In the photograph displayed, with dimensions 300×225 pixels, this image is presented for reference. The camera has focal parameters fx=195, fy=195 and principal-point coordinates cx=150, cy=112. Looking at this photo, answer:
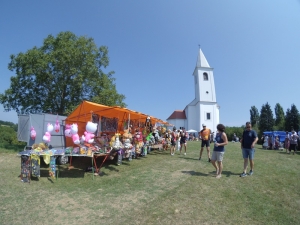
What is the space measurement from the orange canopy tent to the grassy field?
2.93 metres

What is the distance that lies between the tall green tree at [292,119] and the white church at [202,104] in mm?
14372

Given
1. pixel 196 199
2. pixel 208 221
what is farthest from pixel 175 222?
pixel 196 199

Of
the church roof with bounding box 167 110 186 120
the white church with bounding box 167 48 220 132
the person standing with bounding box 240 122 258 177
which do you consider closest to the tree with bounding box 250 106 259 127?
the white church with bounding box 167 48 220 132

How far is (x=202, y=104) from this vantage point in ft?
138

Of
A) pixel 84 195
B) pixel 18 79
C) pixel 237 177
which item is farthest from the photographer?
pixel 18 79

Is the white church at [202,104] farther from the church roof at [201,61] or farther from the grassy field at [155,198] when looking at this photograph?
the grassy field at [155,198]

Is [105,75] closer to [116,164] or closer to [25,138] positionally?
[25,138]

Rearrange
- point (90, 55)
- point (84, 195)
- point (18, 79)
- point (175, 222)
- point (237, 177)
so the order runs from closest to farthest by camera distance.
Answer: point (175, 222) → point (84, 195) → point (237, 177) → point (18, 79) → point (90, 55)

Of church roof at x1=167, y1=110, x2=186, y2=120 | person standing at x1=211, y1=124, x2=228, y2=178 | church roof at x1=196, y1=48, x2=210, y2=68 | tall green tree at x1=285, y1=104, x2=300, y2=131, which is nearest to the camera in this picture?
person standing at x1=211, y1=124, x2=228, y2=178

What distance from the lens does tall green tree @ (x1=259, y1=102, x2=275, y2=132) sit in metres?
51.7

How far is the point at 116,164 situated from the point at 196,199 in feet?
16.7

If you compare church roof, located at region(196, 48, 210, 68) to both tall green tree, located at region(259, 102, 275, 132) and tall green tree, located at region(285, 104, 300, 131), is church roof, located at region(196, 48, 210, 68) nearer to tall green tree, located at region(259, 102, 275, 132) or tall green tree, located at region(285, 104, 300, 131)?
tall green tree, located at region(285, 104, 300, 131)

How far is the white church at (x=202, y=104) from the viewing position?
41.7 meters

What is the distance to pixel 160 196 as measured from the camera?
509 centimetres
